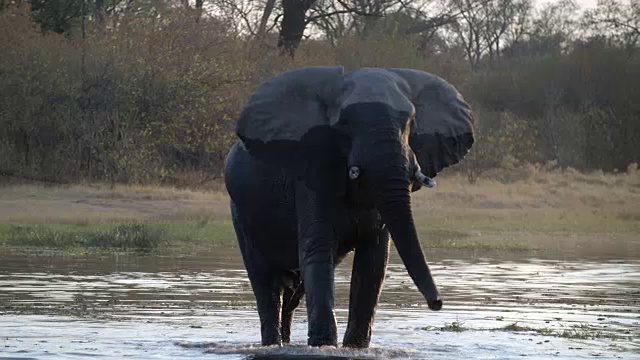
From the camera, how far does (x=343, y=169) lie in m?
9.31

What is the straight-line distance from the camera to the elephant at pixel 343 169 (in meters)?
8.88

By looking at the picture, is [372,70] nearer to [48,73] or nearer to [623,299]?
[623,299]

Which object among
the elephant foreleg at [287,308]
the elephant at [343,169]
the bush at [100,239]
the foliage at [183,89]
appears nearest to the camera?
the elephant at [343,169]

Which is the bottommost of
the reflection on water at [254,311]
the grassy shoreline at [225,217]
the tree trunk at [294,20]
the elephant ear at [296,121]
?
the grassy shoreline at [225,217]

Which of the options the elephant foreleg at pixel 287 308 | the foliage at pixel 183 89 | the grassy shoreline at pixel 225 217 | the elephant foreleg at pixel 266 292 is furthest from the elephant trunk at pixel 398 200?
the foliage at pixel 183 89

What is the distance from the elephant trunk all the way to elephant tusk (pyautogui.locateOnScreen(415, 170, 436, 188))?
0.20 feet

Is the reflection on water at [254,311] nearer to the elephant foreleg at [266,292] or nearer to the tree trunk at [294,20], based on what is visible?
the elephant foreleg at [266,292]

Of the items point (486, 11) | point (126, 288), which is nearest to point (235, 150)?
point (126, 288)

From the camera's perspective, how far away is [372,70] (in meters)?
9.62

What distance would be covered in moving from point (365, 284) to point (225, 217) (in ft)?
53.0

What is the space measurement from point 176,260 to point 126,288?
397 cm

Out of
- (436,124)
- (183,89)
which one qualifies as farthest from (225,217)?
(436,124)

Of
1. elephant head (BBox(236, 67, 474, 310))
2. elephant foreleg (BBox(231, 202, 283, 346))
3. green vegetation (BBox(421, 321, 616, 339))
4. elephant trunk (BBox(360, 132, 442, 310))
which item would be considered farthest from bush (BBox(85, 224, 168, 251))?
elephant trunk (BBox(360, 132, 442, 310))

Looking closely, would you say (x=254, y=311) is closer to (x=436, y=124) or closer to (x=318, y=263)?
(x=318, y=263)
